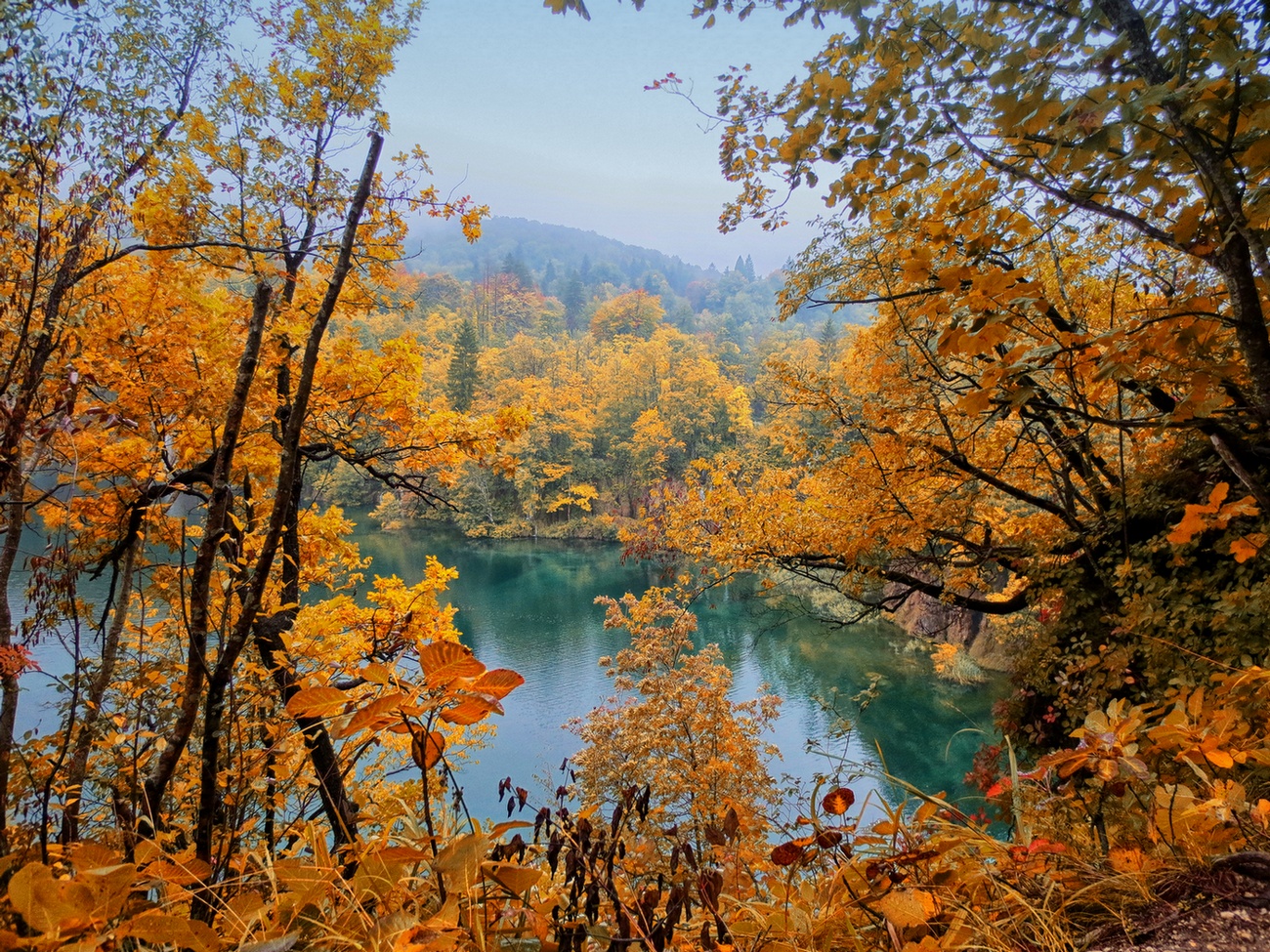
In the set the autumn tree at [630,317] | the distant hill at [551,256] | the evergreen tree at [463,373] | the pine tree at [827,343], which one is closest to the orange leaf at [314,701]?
the evergreen tree at [463,373]

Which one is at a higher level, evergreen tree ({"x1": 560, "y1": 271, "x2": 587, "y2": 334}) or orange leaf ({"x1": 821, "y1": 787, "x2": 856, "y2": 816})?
evergreen tree ({"x1": 560, "y1": 271, "x2": 587, "y2": 334})

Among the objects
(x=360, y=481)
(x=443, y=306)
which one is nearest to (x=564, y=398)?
(x=360, y=481)

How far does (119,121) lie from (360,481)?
1153 inches

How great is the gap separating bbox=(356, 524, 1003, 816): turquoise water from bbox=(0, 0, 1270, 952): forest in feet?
5.89

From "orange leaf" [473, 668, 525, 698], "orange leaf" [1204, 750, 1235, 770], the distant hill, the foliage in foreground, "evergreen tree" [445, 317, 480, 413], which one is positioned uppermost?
the distant hill

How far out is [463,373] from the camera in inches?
1120

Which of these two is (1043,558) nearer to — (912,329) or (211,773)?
(912,329)

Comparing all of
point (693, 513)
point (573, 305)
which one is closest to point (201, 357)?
point (693, 513)

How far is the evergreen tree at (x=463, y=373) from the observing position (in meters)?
28.3

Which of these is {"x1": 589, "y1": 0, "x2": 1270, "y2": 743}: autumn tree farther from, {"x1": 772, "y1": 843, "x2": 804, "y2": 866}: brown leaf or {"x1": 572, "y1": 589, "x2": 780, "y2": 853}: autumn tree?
{"x1": 572, "y1": 589, "x2": 780, "y2": 853}: autumn tree

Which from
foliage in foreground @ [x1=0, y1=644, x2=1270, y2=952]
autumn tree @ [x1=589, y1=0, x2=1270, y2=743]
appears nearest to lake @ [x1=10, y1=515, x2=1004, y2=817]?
autumn tree @ [x1=589, y1=0, x2=1270, y2=743]

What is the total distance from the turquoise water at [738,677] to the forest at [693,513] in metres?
1.80

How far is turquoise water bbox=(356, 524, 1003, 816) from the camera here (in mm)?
9086

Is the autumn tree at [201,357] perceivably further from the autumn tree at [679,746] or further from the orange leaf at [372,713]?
the autumn tree at [679,746]
